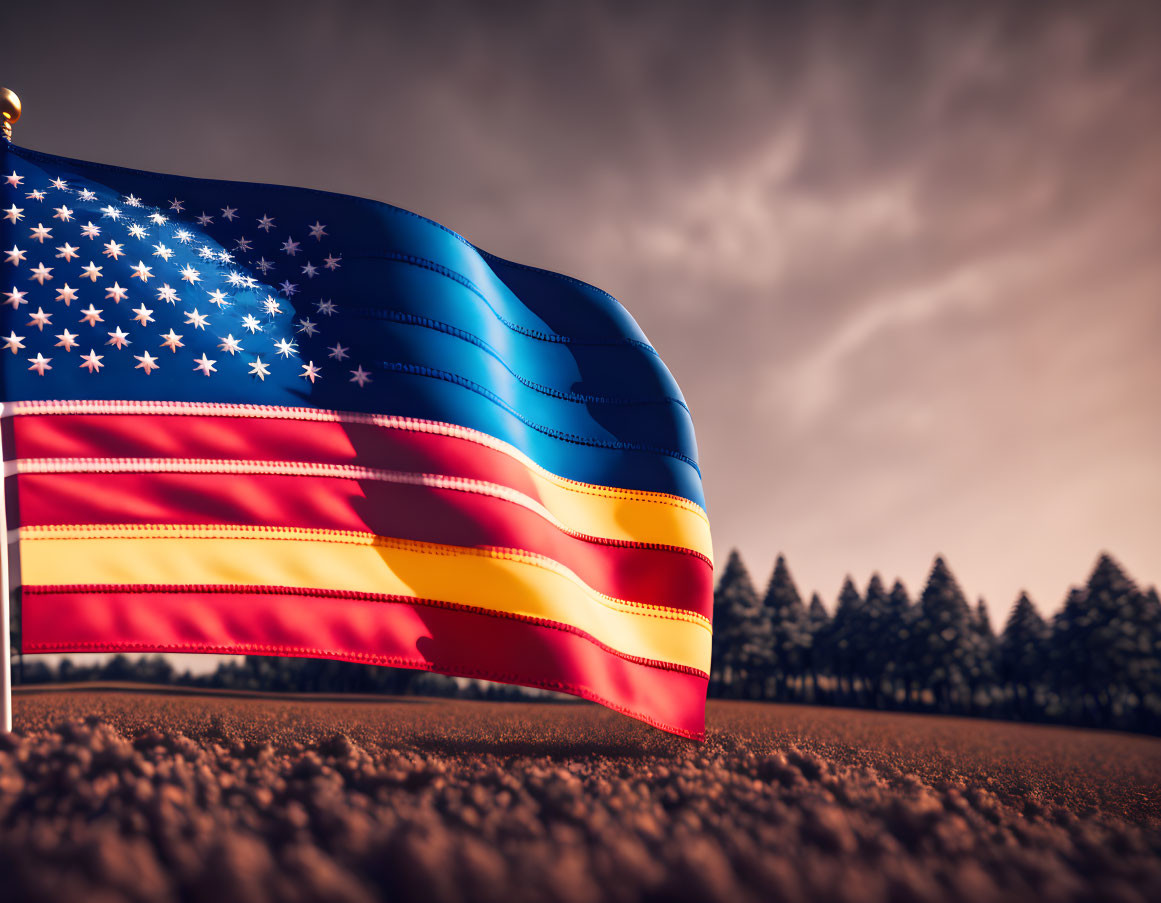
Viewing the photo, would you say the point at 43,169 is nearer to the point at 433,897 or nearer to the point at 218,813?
the point at 218,813

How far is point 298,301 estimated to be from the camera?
5867 millimetres

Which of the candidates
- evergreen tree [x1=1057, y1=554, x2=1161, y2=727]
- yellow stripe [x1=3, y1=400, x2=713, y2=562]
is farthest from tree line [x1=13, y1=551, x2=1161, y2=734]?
yellow stripe [x1=3, y1=400, x2=713, y2=562]

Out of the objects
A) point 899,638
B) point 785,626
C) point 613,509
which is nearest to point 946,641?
point 899,638

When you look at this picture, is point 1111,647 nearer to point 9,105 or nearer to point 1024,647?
point 1024,647

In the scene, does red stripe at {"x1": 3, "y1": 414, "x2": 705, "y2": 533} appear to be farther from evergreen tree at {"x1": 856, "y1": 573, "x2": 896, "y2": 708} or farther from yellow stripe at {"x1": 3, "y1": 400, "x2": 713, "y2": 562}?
evergreen tree at {"x1": 856, "y1": 573, "x2": 896, "y2": 708}

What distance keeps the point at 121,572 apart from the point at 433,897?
4.02 metres

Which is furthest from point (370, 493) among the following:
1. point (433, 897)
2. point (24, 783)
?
point (433, 897)

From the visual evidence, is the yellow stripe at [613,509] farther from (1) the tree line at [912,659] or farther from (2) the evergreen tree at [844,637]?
(2) the evergreen tree at [844,637]

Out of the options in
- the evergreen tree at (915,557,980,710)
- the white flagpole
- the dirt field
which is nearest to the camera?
the dirt field

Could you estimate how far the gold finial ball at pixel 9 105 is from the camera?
5.43 metres

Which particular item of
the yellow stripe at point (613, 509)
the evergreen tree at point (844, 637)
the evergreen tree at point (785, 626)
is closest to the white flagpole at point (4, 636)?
the yellow stripe at point (613, 509)

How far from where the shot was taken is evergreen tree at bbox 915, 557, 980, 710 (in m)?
41.5

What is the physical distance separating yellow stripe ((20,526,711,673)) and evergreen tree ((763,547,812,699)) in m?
42.2

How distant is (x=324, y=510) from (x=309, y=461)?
1.37 ft
